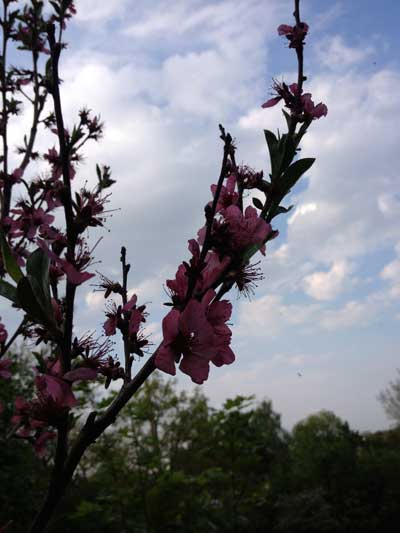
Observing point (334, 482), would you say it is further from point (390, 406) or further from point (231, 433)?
point (390, 406)

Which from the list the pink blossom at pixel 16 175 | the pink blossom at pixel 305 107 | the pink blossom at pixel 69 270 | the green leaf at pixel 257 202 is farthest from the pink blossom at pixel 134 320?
the pink blossom at pixel 16 175

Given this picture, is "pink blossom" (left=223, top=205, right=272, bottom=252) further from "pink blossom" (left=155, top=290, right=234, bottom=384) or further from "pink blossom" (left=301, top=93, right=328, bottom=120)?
"pink blossom" (left=301, top=93, right=328, bottom=120)

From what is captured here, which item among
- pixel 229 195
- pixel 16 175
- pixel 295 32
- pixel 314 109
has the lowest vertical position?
pixel 229 195

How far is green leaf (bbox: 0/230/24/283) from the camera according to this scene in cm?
98

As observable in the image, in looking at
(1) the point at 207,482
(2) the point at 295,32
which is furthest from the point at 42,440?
(1) the point at 207,482

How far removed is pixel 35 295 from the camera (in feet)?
3.08

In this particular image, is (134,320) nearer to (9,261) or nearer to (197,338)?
(197,338)

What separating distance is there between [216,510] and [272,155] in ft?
15.0

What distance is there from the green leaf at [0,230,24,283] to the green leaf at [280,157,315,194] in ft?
2.22

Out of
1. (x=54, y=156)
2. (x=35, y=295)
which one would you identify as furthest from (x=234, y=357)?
(x=54, y=156)

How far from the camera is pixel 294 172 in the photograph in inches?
47.4

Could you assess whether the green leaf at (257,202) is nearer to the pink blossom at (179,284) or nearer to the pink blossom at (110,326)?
the pink blossom at (179,284)

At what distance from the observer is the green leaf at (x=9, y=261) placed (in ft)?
3.20

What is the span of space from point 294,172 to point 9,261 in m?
0.72
